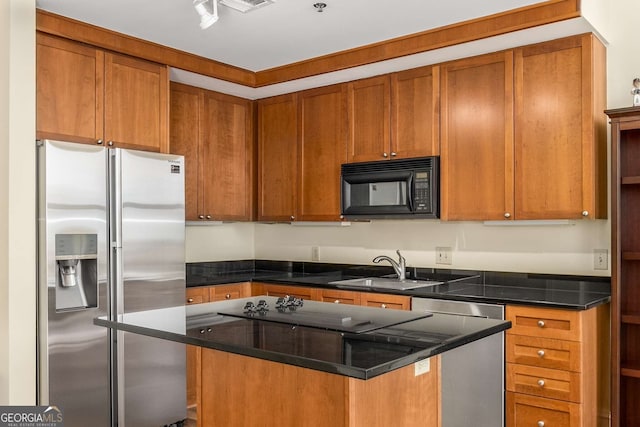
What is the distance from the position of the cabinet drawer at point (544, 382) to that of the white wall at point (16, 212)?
8.34 ft

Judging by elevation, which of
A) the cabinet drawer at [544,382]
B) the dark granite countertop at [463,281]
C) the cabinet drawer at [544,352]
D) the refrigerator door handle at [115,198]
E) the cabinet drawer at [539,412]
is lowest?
the cabinet drawer at [539,412]

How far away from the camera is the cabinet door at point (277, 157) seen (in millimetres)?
4582

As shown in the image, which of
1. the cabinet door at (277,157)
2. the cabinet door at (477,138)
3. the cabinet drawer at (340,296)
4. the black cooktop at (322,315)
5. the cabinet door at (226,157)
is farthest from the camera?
the cabinet door at (277,157)

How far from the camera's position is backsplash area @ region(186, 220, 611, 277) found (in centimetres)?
351

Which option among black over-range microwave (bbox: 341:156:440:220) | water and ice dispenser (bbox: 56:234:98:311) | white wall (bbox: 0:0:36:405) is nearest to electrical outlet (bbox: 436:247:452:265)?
black over-range microwave (bbox: 341:156:440:220)

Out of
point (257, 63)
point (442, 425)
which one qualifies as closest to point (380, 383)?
point (442, 425)

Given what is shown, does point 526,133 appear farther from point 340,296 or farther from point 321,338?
point 321,338

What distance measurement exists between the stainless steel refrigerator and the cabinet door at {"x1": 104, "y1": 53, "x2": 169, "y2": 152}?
186mm

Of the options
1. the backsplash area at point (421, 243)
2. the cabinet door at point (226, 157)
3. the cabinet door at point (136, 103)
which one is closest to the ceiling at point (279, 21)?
the cabinet door at point (136, 103)

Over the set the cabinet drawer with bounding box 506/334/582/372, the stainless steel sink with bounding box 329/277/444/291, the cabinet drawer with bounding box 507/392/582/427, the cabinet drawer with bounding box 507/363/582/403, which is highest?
the stainless steel sink with bounding box 329/277/444/291

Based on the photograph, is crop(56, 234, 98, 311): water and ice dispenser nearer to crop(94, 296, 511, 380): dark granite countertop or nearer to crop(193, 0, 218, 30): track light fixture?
crop(94, 296, 511, 380): dark granite countertop

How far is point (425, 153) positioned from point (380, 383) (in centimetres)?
222

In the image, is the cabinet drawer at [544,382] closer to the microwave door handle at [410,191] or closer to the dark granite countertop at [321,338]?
the dark granite countertop at [321,338]

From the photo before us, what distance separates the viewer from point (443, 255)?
407 centimetres
